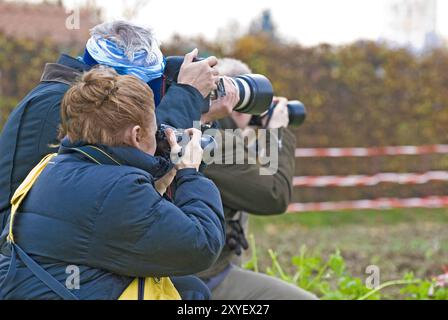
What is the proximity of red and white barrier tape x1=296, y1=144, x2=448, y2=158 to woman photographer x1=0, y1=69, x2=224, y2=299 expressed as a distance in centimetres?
992

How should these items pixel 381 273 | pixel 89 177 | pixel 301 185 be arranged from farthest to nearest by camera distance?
pixel 301 185 → pixel 381 273 → pixel 89 177

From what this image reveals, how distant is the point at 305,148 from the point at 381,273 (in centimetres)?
561

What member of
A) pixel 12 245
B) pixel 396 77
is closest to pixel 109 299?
pixel 12 245

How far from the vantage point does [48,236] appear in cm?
232

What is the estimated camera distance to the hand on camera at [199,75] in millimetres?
2779

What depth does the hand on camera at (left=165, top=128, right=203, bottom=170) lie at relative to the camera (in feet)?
8.18

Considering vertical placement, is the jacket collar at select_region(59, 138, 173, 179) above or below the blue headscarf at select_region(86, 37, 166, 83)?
below

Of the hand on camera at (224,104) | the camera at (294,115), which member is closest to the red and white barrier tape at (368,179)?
the camera at (294,115)

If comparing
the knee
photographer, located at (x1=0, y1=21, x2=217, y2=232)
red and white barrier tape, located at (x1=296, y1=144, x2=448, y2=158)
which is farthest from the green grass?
photographer, located at (x1=0, y1=21, x2=217, y2=232)

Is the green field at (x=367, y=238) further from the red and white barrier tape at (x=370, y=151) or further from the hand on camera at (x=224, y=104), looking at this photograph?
the hand on camera at (x=224, y=104)

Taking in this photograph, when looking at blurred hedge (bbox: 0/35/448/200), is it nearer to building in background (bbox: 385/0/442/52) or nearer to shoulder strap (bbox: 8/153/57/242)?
building in background (bbox: 385/0/442/52)

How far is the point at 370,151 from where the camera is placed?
42.0ft

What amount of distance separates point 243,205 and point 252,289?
38cm
